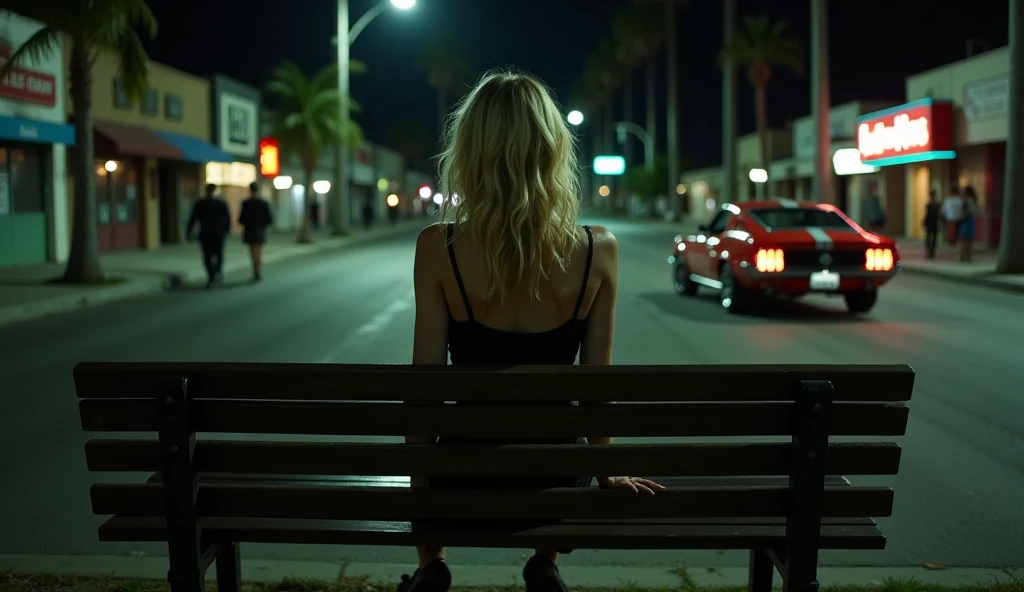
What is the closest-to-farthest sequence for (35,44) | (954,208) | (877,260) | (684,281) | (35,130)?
(877,260), (684,281), (35,44), (35,130), (954,208)

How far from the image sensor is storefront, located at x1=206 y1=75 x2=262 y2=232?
42.9 metres

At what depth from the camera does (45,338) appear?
519 inches

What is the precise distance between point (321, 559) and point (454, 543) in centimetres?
172

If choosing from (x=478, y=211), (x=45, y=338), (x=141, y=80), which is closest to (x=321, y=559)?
(x=478, y=211)

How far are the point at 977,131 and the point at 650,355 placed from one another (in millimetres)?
24780

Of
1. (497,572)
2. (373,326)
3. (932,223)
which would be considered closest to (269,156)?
(932,223)

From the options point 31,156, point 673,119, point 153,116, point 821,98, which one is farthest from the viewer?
point 673,119

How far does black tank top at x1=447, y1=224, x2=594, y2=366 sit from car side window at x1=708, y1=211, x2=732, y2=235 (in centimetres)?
1339

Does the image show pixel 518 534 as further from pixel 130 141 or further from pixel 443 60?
pixel 443 60

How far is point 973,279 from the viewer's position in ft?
67.9

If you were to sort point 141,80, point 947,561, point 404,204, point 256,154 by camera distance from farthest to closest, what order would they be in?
point 404,204 < point 256,154 < point 141,80 < point 947,561

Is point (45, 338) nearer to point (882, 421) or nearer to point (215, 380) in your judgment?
point (215, 380)

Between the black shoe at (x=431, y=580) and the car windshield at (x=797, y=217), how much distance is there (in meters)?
12.8

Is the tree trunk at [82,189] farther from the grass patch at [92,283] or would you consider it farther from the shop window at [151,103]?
the shop window at [151,103]
